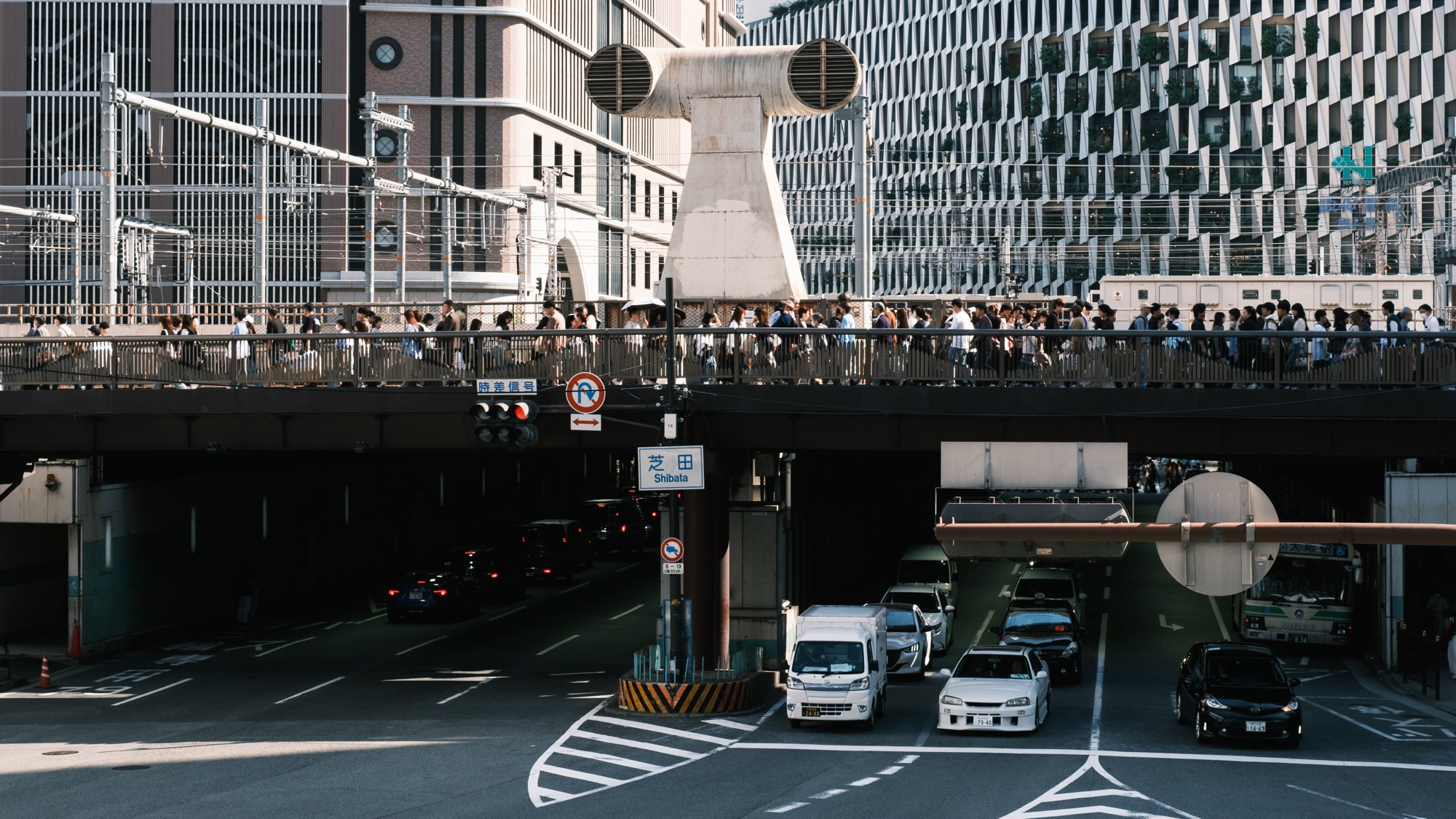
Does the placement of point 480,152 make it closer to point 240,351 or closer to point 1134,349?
point 240,351

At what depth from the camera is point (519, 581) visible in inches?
1980

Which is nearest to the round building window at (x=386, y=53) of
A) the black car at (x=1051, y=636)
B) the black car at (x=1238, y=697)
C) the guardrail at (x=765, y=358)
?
the guardrail at (x=765, y=358)

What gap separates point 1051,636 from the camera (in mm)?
34500

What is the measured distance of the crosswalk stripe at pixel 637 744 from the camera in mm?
25703

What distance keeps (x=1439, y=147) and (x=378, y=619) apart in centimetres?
7160

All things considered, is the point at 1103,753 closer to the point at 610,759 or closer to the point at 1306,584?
the point at 610,759

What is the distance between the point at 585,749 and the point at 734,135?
1711 centimetres

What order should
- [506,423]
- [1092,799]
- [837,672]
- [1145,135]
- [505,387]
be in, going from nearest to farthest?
[1092,799] → [506,423] → [837,672] → [505,387] → [1145,135]

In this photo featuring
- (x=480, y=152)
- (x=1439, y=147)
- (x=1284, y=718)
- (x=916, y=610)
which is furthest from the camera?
(x=1439, y=147)

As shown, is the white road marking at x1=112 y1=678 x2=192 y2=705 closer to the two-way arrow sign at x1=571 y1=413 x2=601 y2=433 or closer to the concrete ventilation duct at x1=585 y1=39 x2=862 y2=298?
the two-way arrow sign at x1=571 y1=413 x2=601 y2=433

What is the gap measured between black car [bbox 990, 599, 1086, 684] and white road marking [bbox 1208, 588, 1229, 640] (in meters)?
8.11

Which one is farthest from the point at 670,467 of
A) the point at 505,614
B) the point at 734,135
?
the point at 505,614

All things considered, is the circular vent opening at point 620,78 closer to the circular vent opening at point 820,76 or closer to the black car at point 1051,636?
the circular vent opening at point 820,76

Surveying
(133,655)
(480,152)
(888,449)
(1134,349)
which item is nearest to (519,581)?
(133,655)
